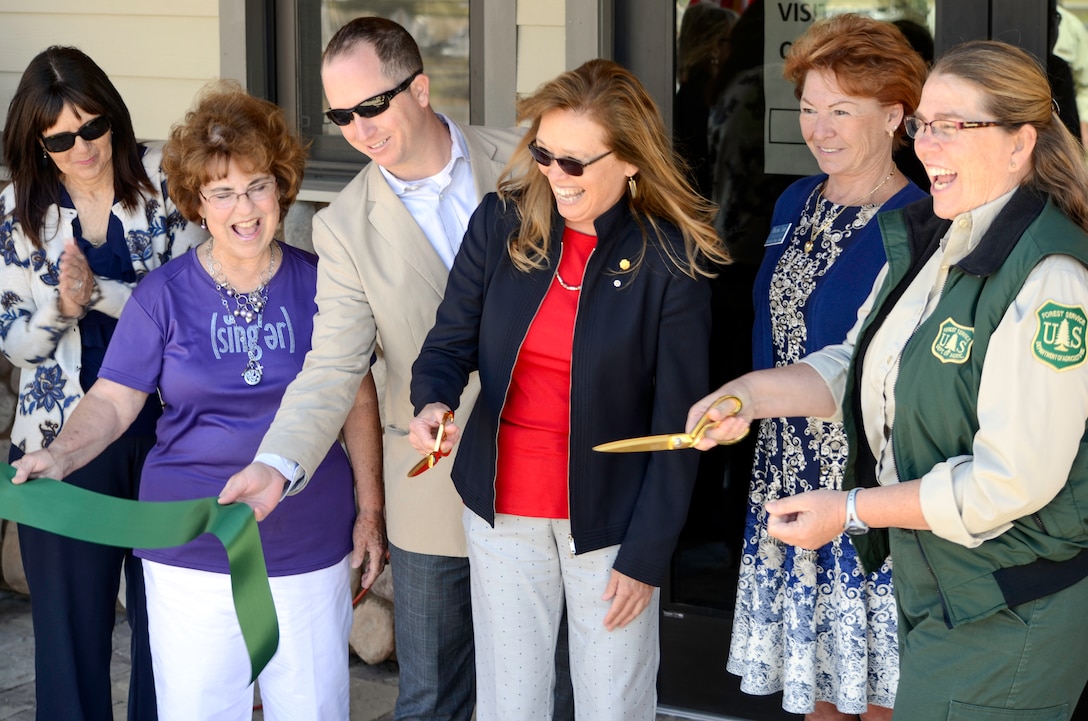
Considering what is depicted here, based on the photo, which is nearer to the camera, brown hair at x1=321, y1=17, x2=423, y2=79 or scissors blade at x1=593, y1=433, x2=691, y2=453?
scissors blade at x1=593, y1=433, x2=691, y2=453

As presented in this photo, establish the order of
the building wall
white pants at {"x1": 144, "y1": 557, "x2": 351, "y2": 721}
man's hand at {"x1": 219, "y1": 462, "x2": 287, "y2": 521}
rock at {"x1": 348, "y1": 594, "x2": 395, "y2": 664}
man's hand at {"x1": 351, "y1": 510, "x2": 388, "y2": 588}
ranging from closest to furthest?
man's hand at {"x1": 219, "y1": 462, "x2": 287, "y2": 521} < white pants at {"x1": 144, "y1": 557, "x2": 351, "y2": 721} < man's hand at {"x1": 351, "y1": 510, "x2": 388, "y2": 588} < the building wall < rock at {"x1": 348, "y1": 594, "x2": 395, "y2": 664}

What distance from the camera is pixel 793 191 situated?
124 inches

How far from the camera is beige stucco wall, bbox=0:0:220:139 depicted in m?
4.38

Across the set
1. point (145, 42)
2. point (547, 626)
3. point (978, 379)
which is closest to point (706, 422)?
point (978, 379)

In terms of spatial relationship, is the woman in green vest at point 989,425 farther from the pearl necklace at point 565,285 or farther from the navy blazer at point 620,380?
the pearl necklace at point 565,285

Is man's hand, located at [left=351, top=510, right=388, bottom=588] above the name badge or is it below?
below

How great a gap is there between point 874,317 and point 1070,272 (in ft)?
1.26

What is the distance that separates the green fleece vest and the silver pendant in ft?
4.71

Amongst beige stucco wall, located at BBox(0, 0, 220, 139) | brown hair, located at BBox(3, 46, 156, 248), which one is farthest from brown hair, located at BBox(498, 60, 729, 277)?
beige stucco wall, located at BBox(0, 0, 220, 139)

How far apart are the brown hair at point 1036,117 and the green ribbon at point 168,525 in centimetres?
156

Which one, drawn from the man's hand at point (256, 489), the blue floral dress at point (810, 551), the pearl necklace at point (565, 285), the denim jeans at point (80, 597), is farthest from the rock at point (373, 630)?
the pearl necklace at point (565, 285)

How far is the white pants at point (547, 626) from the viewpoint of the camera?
252 centimetres

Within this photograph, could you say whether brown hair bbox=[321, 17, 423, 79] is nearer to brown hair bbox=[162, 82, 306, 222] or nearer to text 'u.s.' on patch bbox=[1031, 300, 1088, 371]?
brown hair bbox=[162, 82, 306, 222]

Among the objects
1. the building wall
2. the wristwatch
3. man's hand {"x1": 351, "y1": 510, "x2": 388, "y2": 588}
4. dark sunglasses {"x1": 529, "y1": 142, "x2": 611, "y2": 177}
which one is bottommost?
man's hand {"x1": 351, "y1": 510, "x2": 388, "y2": 588}
